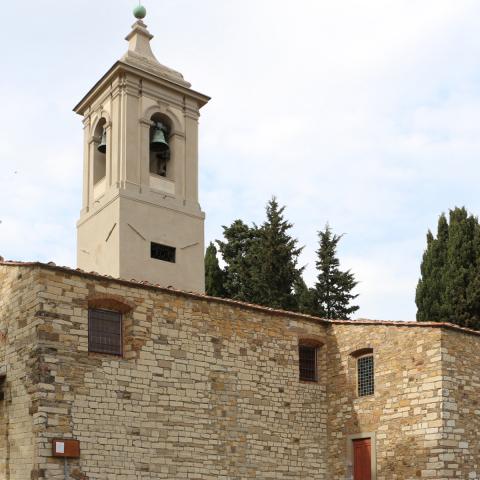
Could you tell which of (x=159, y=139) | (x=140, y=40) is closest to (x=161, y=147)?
(x=159, y=139)

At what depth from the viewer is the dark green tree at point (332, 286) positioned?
32938 mm

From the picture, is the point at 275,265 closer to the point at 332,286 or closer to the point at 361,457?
the point at 332,286

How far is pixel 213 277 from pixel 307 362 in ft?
42.8

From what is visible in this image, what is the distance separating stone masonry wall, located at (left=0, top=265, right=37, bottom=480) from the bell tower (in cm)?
Answer: 473

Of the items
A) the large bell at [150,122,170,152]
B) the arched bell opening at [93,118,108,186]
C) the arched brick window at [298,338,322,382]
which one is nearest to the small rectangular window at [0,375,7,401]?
the arched brick window at [298,338,322,382]

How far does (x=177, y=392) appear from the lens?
60.3ft

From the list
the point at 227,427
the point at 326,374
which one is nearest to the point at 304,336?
the point at 326,374

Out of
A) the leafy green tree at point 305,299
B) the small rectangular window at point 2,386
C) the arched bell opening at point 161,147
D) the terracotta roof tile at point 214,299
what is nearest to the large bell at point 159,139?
the arched bell opening at point 161,147

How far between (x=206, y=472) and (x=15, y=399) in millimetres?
4510

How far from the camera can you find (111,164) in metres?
23.6

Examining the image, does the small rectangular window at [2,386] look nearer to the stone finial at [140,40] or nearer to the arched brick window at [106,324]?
the arched brick window at [106,324]

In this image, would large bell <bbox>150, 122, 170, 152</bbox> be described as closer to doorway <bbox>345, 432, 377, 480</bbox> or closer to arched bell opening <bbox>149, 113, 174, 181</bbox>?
arched bell opening <bbox>149, 113, 174, 181</bbox>

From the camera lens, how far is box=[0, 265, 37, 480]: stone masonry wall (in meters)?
16.4

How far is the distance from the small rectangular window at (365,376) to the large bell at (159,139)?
855 cm
